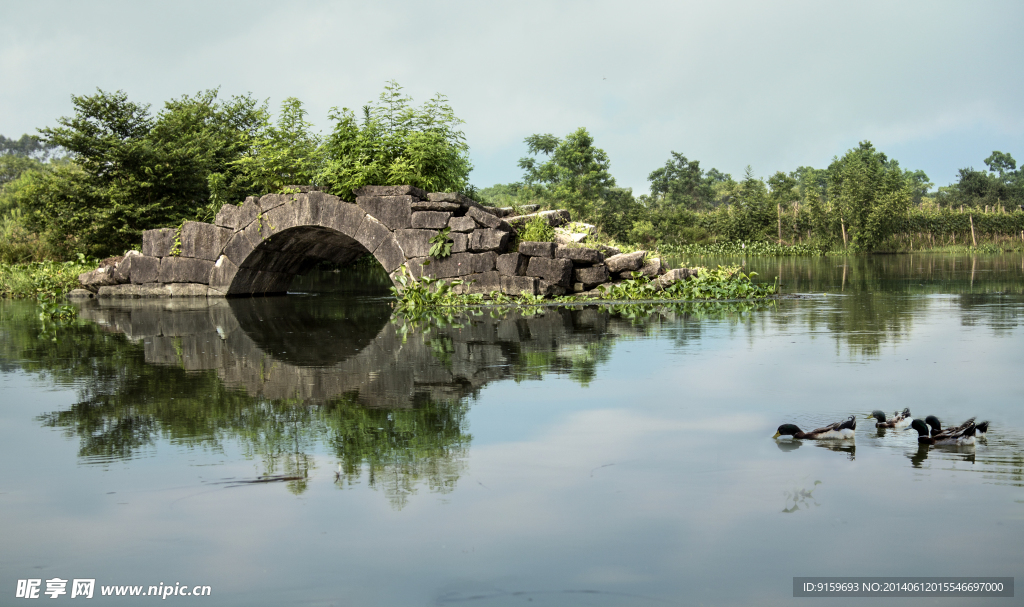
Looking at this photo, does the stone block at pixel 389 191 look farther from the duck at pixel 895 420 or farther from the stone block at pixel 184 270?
the duck at pixel 895 420

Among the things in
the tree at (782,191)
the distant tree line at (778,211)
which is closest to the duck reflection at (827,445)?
the distant tree line at (778,211)

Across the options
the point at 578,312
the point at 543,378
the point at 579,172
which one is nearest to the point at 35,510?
the point at 543,378

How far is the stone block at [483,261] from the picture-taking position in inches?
557

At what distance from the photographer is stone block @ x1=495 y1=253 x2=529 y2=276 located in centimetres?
1398

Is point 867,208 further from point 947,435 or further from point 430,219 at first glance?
point 947,435

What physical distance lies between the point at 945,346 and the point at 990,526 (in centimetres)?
512

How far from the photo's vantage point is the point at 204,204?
2319cm

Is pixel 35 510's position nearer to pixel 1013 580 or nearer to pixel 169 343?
pixel 1013 580

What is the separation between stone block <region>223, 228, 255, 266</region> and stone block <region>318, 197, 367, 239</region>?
7.07ft

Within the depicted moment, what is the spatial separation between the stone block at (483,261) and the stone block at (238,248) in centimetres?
509

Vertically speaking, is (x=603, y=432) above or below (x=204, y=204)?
below

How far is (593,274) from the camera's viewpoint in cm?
1432

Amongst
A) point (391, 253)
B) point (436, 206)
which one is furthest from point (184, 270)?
point (436, 206)

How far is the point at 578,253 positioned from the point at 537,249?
0.76 m
